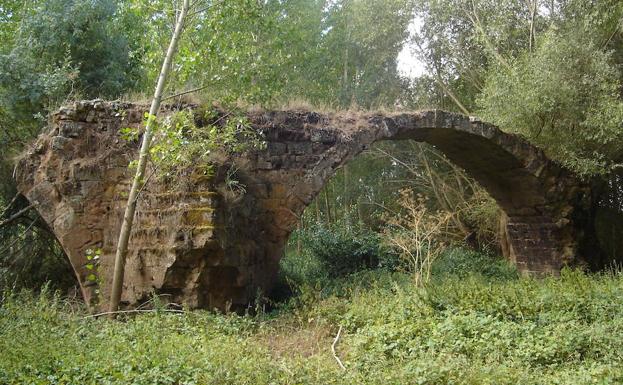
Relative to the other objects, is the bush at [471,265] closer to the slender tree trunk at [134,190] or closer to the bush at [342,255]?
the bush at [342,255]

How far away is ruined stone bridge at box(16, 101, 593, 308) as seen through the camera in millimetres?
7691

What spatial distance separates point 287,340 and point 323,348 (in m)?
0.51

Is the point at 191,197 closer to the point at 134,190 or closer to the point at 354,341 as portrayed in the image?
the point at 134,190

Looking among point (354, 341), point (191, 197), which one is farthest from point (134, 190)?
point (354, 341)

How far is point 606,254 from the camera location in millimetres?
13047

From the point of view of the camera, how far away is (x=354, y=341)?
6438mm

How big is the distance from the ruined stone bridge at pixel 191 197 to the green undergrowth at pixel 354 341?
680 millimetres

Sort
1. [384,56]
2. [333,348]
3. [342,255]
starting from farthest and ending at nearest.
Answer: [384,56] < [342,255] < [333,348]

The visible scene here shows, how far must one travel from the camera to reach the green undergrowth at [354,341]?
485cm

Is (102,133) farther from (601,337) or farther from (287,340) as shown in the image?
(601,337)

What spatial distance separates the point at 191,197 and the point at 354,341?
2957mm

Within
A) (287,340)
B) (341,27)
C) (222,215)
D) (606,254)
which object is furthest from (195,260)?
(341,27)

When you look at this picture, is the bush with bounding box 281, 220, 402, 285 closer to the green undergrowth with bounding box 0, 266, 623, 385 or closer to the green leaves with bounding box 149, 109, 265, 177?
the green undergrowth with bounding box 0, 266, 623, 385

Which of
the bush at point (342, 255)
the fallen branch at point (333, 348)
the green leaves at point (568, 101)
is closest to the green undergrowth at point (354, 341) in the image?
the fallen branch at point (333, 348)
